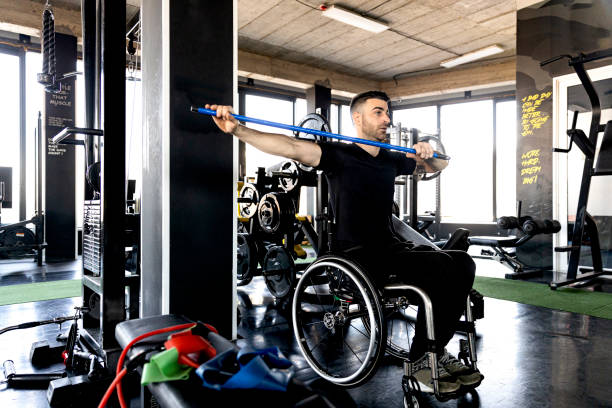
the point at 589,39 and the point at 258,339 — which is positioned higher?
the point at 589,39

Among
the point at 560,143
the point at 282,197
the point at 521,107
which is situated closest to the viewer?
the point at 282,197

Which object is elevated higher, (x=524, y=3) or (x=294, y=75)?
(x=524, y=3)

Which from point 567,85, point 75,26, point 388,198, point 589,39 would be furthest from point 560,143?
point 75,26

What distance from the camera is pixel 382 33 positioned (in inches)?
251

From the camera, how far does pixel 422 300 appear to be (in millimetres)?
1505

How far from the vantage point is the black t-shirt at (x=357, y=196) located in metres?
1.85

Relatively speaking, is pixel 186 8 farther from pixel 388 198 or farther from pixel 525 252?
pixel 525 252

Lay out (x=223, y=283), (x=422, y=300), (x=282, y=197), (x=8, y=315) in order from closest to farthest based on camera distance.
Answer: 1. (x=422, y=300)
2. (x=223, y=283)
3. (x=8, y=315)
4. (x=282, y=197)

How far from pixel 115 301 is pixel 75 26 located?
508 cm

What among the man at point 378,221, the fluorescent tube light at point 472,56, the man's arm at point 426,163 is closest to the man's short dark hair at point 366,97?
the man at point 378,221

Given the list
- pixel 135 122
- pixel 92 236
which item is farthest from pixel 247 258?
pixel 92 236

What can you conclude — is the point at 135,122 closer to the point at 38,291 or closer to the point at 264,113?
the point at 38,291

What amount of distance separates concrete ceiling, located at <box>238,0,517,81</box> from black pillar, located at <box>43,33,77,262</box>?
2385mm

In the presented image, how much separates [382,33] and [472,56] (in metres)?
1.71
